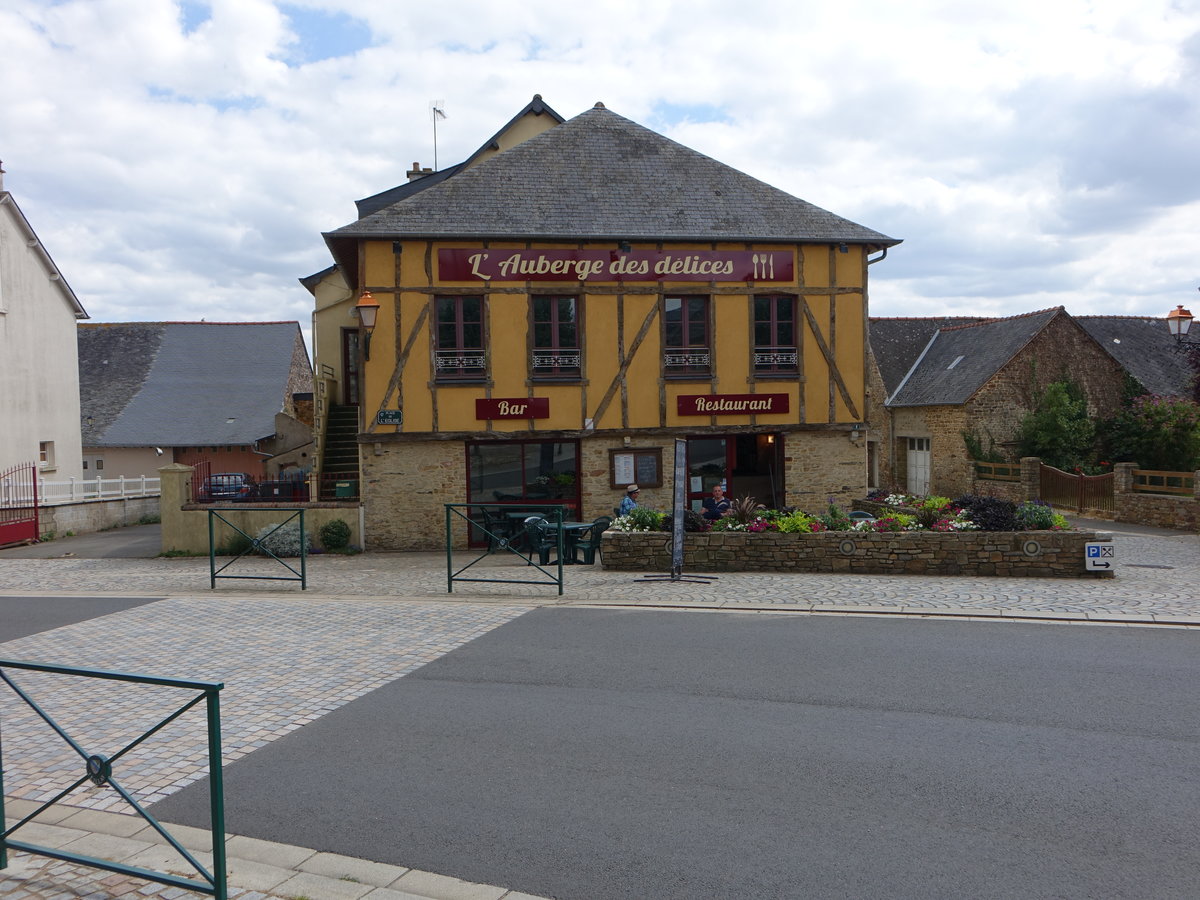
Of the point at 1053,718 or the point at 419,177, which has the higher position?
the point at 419,177

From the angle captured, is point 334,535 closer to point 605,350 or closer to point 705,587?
point 605,350

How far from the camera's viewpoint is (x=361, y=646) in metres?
9.20

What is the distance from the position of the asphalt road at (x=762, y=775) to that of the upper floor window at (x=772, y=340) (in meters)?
10.4

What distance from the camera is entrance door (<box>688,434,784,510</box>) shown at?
18.7 m

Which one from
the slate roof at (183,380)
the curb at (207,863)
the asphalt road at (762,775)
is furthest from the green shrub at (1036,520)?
the slate roof at (183,380)

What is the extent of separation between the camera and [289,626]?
1030cm

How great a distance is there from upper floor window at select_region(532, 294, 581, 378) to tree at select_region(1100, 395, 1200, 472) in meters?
17.5

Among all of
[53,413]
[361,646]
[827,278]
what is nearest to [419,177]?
[53,413]

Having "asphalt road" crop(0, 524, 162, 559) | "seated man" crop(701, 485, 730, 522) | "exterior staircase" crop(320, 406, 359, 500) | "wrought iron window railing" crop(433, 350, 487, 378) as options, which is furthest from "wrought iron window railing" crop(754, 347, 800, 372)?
"asphalt road" crop(0, 524, 162, 559)

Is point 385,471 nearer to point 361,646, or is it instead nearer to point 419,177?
point 361,646

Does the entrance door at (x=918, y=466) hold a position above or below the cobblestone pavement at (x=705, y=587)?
above

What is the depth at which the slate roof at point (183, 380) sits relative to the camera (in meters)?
30.1

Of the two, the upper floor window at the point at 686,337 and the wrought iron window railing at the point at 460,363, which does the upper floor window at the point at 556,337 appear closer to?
the wrought iron window railing at the point at 460,363

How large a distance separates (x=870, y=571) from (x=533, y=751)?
878 centimetres
